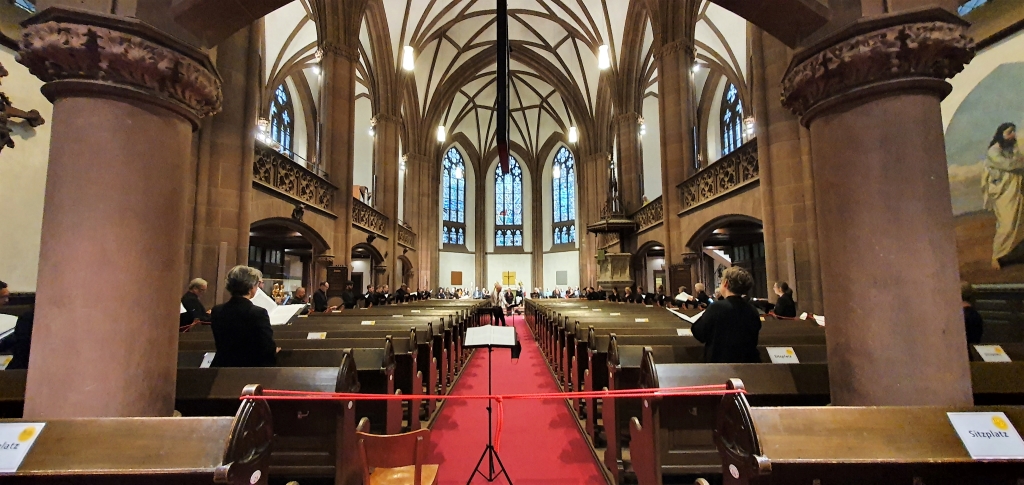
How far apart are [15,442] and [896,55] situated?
4338 mm

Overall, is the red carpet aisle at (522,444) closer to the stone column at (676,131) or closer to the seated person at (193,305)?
the seated person at (193,305)

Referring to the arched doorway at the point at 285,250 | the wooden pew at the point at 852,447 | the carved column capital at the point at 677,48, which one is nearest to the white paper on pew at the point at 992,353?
the wooden pew at the point at 852,447

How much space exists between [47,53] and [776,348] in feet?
16.8

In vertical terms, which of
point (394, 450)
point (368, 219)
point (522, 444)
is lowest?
point (522, 444)

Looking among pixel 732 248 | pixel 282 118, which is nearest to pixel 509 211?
pixel 282 118

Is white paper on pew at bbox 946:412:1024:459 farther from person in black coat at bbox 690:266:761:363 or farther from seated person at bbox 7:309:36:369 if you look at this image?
seated person at bbox 7:309:36:369

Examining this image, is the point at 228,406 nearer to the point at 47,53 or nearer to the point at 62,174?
the point at 62,174

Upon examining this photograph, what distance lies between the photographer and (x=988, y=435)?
5.59ft

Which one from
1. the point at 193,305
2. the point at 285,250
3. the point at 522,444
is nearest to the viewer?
the point at 522,444

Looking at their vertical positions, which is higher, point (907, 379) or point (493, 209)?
point (493, 209)

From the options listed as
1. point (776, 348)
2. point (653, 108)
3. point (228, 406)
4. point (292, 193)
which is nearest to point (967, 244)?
point (776, 348)

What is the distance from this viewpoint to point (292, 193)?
10305mm

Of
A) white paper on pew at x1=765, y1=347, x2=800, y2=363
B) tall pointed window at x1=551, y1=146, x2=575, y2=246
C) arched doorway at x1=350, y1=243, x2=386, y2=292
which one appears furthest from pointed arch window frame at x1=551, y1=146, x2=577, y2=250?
white paper on pew at x1=765, y1=347, x2=800, y2=363

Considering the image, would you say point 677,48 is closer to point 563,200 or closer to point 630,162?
point 630,162
